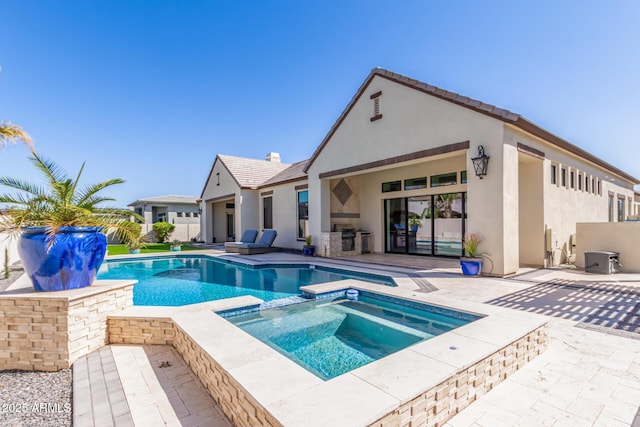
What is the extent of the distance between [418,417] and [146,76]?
1768cm

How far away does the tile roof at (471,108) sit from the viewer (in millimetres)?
8398

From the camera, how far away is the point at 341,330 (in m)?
5.33

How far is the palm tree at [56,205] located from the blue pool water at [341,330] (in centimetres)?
274

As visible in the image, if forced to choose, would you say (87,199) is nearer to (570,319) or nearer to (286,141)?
(570,319)

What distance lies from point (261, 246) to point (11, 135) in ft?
35.1

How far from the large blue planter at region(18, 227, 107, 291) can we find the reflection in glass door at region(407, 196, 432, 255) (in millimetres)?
11931

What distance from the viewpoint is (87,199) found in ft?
16.1

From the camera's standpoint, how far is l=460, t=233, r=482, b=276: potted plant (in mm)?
8711

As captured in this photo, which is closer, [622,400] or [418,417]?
[418,417]

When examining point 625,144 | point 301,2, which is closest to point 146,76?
point 301,2

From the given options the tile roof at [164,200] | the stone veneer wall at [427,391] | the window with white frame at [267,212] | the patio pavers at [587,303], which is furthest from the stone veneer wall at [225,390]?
the tile roof at [164,200]

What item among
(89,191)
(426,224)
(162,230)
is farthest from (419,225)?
(162,230)

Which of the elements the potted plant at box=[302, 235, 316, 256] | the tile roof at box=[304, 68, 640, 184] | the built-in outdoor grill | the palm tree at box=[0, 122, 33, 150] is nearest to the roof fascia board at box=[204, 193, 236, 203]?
the potted plant at box=[302, 235, 316, 256]

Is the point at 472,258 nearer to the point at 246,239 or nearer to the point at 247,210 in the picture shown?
the point at 246,239
